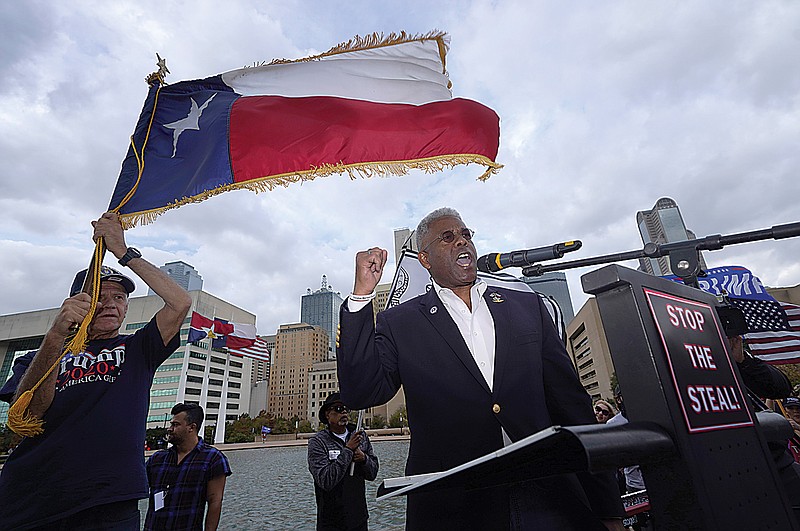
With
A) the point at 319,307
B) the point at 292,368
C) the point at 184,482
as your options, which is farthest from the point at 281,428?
the point at 319,307

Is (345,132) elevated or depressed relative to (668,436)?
elevated

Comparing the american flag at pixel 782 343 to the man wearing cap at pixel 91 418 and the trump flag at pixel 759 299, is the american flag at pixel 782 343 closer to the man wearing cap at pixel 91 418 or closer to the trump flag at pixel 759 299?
the trump flag at pixel 759 299

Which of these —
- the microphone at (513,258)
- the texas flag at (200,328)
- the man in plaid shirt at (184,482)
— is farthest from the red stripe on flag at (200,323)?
the microphone at (513,258)

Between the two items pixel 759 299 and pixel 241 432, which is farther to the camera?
pixel 241 432

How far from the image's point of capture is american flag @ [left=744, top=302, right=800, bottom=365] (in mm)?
7113

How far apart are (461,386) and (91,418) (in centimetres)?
224

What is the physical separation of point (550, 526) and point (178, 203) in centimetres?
346

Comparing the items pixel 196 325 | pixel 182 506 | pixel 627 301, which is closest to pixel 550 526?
pixel 627 301

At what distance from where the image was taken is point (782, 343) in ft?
23.6

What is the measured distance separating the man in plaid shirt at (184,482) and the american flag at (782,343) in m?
8.38

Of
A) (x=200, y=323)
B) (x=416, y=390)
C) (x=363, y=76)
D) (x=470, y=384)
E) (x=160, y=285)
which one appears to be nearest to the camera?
(x=470, y=384)

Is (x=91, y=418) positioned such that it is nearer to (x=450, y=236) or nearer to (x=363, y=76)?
(x=450, y=236)

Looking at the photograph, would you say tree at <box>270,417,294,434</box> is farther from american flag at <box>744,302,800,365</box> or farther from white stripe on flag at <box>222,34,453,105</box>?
white stripe on flag at <box>222,34,453,105</box>

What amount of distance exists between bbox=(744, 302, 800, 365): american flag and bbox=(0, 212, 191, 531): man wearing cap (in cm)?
879
